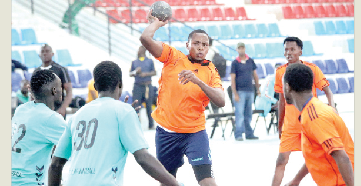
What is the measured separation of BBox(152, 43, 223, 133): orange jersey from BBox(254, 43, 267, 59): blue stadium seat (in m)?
14.5

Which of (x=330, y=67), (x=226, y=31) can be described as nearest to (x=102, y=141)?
(x=330, y=67)

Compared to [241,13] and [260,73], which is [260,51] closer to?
[260,73]

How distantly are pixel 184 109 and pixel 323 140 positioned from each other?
159 cm

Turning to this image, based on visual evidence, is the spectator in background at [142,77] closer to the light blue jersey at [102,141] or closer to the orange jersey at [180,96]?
the orange jersey at [180,96]

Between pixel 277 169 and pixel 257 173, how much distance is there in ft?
7.18

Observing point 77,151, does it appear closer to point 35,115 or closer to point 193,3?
point 35,115

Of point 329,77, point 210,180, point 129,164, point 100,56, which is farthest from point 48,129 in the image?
point 329,77

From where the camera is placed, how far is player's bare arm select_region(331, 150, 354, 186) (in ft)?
11.2

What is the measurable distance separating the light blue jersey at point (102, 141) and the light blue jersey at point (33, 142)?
0.60 m

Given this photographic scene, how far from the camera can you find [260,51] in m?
19.6

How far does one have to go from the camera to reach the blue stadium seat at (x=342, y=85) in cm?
1816

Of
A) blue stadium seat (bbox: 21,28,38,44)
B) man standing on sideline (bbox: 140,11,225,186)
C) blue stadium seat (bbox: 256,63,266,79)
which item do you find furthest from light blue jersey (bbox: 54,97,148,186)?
blue stadium seat (bbox: 256,63,266,79)

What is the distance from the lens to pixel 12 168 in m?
3.78

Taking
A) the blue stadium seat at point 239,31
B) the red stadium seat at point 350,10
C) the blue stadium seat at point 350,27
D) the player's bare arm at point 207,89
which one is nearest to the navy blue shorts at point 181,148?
the player's bare arm at point 207,89
